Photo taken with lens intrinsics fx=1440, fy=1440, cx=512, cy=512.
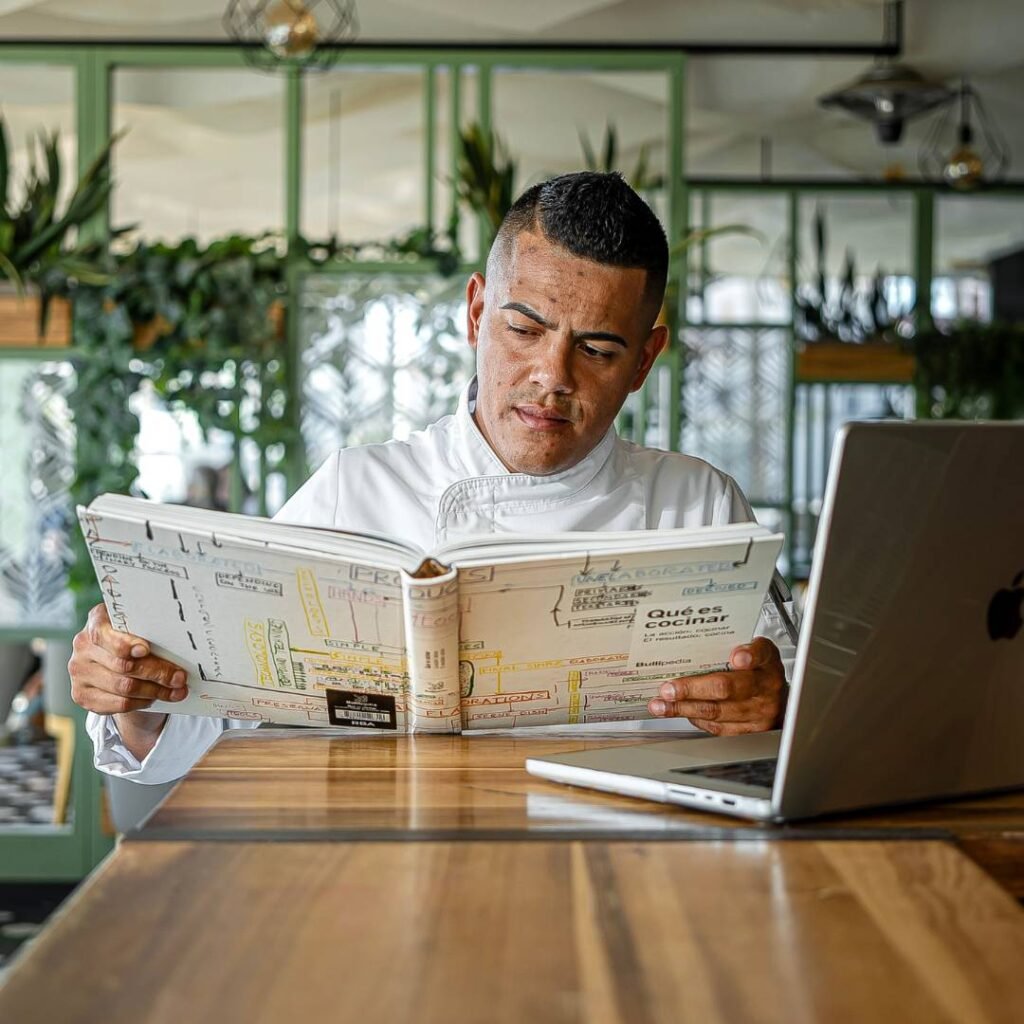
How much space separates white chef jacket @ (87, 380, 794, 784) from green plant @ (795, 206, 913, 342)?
18.7 feet

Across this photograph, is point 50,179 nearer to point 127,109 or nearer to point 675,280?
point 675,280

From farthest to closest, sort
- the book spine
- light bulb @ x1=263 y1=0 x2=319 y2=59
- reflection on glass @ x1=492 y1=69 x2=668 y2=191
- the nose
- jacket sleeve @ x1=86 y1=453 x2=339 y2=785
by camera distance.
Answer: reflection on glass @ x1=492 y1=69 x2=668 y2=191
light bulb @ x1=263 y1=0 x2=319 y2=59
the nose
jacket sleeve @ x1=86 y1=453 x2=339 y2=785
the book spine

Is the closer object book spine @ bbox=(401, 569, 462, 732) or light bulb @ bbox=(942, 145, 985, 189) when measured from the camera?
book spine @ bbox=(401, 569, 462, 732)

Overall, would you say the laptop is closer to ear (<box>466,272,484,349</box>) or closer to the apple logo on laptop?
the apple logo on laptop

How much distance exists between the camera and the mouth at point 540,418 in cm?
204

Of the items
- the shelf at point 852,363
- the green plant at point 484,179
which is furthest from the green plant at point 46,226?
the shelf at point 852,363

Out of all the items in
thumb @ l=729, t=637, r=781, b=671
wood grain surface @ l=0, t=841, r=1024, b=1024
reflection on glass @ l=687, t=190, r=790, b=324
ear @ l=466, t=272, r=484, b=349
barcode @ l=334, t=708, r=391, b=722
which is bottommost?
barcode @ l=334, t=708, r=391, b=722

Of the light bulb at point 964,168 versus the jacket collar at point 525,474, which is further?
the light bulb at point 964,168

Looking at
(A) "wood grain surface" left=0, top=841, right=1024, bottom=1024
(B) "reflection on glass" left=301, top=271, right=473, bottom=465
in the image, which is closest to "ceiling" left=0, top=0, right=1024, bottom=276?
(B) "reflection on glass" left=301, top=271, right=473, bottom=465

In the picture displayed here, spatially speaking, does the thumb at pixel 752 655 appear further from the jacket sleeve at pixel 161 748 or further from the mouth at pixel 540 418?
the jacket sleeve at pixel 161 748

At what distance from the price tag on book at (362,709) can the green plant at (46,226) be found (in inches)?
112

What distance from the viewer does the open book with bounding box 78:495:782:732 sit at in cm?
149

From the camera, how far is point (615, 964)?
840 mm

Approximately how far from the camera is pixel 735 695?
1646 millimetres
